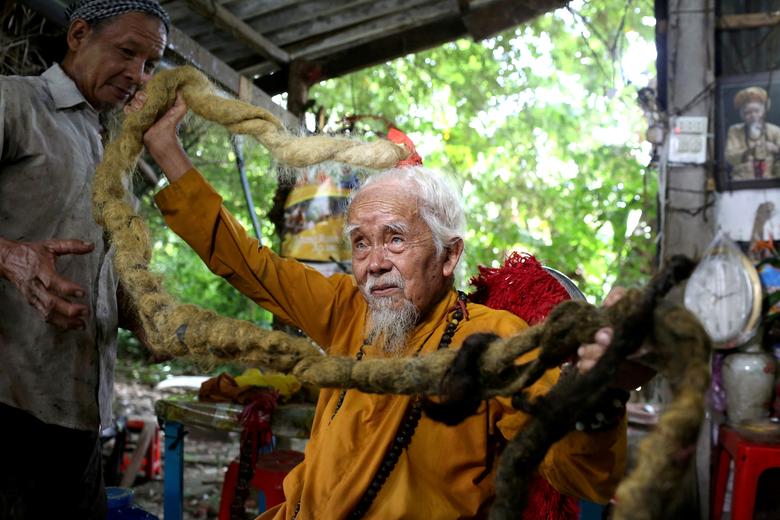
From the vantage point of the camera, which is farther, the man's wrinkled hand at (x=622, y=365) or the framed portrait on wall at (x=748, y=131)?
the framed portrait on wall at (x=748, y=131)

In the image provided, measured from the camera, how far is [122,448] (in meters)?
4.27

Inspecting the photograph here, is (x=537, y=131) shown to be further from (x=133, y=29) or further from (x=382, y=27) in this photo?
(x=133, y=29)

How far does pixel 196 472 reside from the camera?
201 inches

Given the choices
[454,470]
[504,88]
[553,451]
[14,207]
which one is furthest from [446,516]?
[504,88]

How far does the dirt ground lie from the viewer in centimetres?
428

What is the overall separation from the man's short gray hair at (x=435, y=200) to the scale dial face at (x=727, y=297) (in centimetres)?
176

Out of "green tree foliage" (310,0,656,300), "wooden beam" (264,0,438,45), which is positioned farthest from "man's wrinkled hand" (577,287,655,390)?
"green tree foliage" (310,0,656,300)

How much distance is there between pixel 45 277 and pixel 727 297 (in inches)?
110

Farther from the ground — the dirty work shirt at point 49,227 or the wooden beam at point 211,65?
the wooden beam at point 211,65

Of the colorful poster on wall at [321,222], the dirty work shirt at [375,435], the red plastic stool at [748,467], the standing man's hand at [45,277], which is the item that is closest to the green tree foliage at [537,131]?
the colorful poster on wall at [321,222]

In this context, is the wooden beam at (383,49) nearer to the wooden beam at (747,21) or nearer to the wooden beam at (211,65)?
the wooden beam at (211,65)

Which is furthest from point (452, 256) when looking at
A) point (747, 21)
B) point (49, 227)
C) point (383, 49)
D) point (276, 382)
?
point (383, 49)

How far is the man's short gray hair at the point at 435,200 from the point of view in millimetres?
1736

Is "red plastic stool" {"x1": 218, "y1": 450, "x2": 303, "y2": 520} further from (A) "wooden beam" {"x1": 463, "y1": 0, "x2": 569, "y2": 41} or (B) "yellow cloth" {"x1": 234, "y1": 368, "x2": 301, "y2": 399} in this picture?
(A) "wooden beam" {"x1": 463, "y1": 0, "x2": 569, "y2": 41}
